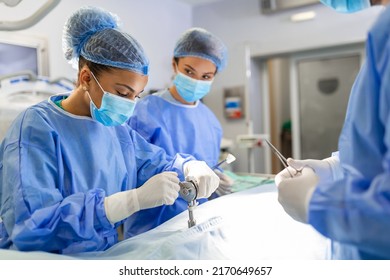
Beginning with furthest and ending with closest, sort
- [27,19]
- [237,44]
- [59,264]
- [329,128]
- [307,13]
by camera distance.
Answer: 1. [237,44]
2. [307,13]
3. [329,128]
4. [27,19]
5. [59,264]

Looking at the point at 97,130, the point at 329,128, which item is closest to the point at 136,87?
the point at 97,130

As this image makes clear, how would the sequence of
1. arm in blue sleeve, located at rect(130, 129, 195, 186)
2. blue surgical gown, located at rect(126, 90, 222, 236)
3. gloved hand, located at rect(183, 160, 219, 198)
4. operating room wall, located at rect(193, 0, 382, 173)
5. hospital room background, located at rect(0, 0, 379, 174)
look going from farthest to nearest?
1. operating room wall, located at rect(193, 0, 382, 173)
2. hospital room background, located at rect(0, 0, 379, 174)
3. blue surgical gown, located at rect(126, 90, 222, 236)
4. arm in blue sleeve, located at rect(130, 129, 195, 186)
5. gloved hand, located at rect(183, 160, 219, 198)

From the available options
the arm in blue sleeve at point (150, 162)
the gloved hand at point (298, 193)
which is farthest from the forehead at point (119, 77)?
the gloved hand at point (298, 193)

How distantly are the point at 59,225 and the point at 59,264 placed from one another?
4.0 inches

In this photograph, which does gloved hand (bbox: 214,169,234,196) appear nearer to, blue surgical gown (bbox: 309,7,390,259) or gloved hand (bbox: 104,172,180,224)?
gloved hand (bbox: 104,172,180,224)

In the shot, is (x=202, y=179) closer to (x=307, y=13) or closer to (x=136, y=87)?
(x=136, y=87)

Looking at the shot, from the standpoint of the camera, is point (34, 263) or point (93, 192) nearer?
point (34, 263)

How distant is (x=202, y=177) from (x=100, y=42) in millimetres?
537

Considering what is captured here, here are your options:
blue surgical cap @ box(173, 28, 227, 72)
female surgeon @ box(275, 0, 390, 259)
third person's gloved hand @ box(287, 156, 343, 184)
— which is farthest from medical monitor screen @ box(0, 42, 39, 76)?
female surgeon @ box(275, 0, 390, 259)

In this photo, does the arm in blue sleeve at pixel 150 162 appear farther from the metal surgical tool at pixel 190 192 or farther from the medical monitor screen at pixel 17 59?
the medical monitor screen at pixel 17 59

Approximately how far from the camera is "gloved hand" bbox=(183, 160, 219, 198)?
1.24 m

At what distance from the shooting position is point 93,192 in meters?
1.02

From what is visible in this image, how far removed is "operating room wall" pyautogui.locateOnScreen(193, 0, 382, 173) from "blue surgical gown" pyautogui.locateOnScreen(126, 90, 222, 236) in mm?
1396

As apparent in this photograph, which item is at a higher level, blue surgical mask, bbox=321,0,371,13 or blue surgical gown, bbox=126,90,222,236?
blue surgical mask, bbox=321,0,371,13
